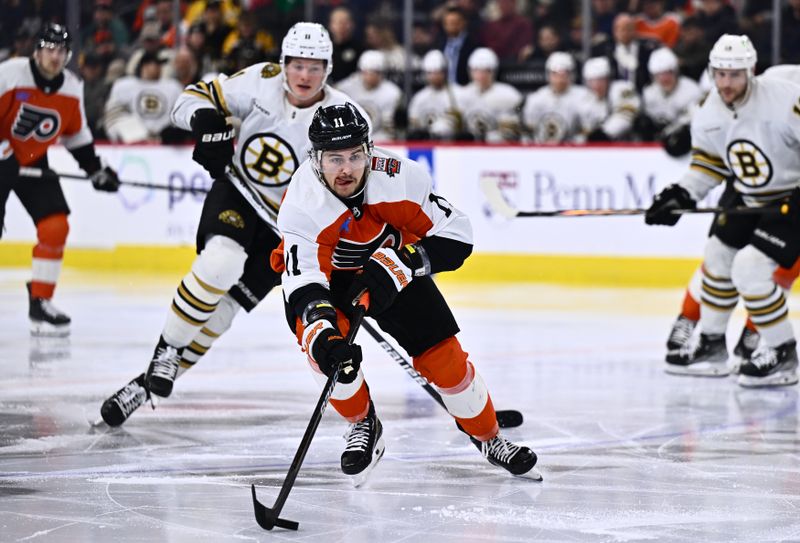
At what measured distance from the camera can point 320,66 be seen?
429 cm

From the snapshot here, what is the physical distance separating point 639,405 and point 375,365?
47.5 inches

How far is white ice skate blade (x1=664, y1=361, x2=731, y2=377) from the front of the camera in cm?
533

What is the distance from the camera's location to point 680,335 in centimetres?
550

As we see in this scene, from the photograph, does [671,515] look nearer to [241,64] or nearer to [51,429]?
[51,429]

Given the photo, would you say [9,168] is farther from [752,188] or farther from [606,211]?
[752,188]

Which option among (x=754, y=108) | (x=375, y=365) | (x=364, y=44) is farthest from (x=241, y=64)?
(x=754, y=108)

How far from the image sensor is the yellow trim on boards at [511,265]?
790cm

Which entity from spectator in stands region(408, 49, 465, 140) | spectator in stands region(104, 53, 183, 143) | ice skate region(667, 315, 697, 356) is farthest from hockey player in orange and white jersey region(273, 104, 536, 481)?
spectator in stands region(104, 53, 183, 143)

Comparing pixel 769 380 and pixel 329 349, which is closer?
pixel 329 349

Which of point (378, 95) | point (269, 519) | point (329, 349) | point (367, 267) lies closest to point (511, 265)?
point (378, 95)

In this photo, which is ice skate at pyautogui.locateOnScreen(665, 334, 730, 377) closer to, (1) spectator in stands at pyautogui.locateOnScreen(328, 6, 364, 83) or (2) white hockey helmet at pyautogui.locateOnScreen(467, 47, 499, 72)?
(2) white hockey helmet at pyautogui.locateOnScreen(467, 47, 499, 72)

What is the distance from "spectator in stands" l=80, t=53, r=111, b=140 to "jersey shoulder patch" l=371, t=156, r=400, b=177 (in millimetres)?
6275

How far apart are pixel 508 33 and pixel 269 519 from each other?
636 cm

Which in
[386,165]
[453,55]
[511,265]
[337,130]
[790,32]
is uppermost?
[337,130]
